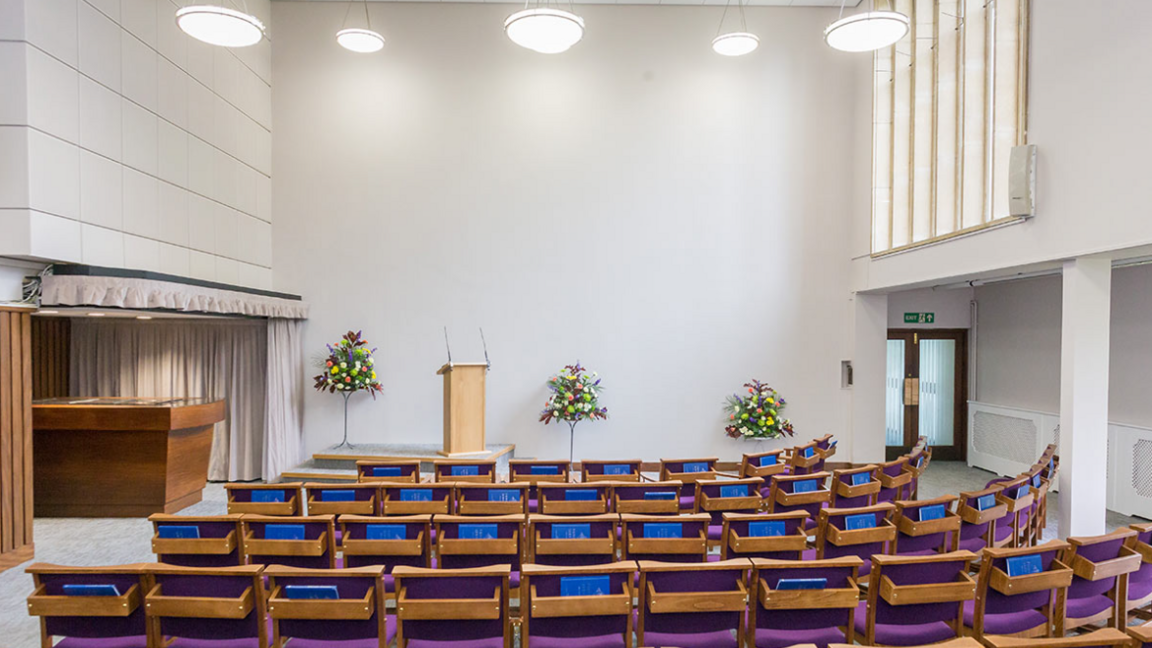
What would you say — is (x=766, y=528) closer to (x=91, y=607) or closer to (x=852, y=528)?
(x=852, y=528)

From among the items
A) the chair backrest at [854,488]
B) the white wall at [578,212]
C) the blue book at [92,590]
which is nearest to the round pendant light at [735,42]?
the white wall at [578,212]

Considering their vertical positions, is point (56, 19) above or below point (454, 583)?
above

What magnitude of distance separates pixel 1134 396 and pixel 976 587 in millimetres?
5832

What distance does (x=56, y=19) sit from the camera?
535 centimetres

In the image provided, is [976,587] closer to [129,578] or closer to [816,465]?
[816,465]

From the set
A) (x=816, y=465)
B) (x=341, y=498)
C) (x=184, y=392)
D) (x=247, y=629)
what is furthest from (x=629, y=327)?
(x=247, y=629)

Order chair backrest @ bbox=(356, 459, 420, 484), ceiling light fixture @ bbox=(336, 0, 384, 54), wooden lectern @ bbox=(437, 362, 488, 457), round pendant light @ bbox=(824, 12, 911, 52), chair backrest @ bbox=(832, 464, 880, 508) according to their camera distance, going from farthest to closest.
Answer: wooden lectern @ bbox=(437, 362, 488, 457) < ceiling light fixture @ bbox=(336, 0, 384, 54) < round pendant light @ bbox=(824, 12, 911, 52) < chair backrest @ bbox=(356, 459, 420, 484) < chair backrest @ bbox=(832, 464, 880, 508)

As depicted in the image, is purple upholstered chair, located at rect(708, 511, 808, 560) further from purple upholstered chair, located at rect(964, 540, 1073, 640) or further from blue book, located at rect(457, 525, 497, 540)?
blue book, located at rect(457, 525, 497, 540)

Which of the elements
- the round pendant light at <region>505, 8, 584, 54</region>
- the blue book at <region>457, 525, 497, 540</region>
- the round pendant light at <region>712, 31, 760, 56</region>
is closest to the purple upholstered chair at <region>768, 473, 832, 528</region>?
the blue book at <region>457, 525, 497, 540</region>

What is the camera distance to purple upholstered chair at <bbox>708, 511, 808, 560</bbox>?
3.50 meters

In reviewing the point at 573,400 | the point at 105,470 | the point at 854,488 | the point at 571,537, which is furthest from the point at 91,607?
the point at 573,400

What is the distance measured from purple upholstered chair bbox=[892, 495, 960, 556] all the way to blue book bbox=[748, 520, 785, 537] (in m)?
0.80

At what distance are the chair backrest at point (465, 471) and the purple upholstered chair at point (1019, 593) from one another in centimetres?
348

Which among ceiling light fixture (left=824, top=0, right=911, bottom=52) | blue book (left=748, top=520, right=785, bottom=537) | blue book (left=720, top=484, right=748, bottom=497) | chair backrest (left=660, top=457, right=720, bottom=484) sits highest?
ceiling light fixture (left=824, top=0, right=911, bottom=52)
